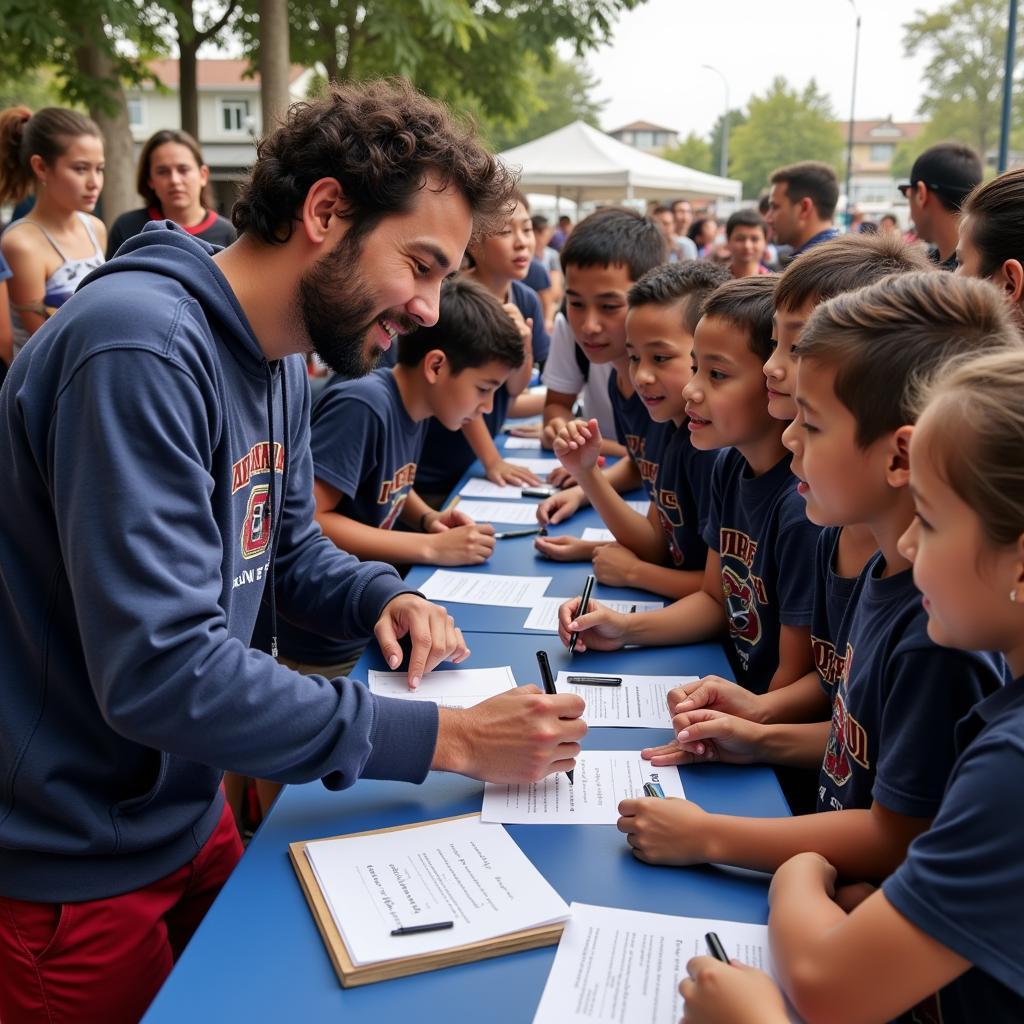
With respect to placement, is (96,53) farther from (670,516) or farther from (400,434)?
(670,516)

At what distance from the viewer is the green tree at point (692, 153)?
59531 mm

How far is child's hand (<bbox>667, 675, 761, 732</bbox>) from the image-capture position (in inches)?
66.6

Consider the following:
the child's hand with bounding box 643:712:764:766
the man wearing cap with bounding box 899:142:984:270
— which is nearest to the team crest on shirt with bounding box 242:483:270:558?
the child's hand with bounding box 643:712:764:766

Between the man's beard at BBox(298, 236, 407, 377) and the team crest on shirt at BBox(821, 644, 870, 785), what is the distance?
2.99ft

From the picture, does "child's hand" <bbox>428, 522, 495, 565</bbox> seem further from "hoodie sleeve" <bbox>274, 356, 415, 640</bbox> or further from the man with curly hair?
the man with curly hair

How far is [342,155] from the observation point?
1595 mm

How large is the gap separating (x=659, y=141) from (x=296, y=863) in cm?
9131

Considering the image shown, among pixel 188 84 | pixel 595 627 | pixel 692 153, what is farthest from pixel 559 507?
pixel 692 153

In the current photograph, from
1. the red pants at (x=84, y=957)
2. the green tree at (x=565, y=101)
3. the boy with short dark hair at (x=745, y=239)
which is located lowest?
the red pants at (x=84, y=957)

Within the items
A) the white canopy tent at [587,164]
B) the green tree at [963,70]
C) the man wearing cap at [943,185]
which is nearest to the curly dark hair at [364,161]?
the man wearing cap at [943,185]

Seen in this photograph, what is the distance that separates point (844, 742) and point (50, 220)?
417 centimetres

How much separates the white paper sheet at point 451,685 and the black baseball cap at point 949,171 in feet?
14.4

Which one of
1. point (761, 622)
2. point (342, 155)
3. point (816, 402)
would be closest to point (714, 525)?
point (761, 622)

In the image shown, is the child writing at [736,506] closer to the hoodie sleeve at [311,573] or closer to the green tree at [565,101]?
the hoodie sleeve at [311,573]
